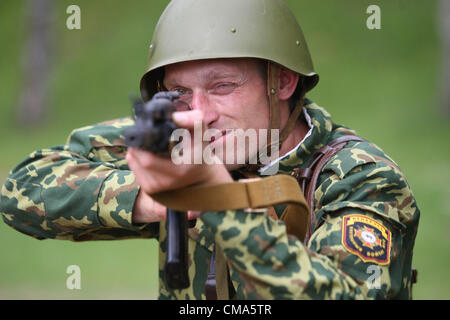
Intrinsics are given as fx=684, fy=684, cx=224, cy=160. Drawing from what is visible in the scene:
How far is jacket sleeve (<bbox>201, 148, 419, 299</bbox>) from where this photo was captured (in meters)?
2.30

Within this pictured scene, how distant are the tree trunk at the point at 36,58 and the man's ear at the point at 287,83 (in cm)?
799

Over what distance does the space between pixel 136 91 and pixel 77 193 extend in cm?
717

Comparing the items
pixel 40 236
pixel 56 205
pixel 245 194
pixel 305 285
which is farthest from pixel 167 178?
pixel 40 236

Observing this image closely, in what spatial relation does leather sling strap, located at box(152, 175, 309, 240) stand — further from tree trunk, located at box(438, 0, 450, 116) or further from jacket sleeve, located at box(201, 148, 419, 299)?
tree trunk, located at box(438, 0, 450, 116)

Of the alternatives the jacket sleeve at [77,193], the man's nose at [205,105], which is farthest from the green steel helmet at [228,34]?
the jacket sleeve at [77,193]

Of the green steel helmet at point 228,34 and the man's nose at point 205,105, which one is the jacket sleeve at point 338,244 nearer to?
the man's nose at point 205,105

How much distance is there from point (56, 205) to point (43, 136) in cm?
740

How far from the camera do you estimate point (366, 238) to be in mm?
2688

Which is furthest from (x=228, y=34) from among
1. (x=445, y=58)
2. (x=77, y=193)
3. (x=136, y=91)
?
(x=136, y=91)

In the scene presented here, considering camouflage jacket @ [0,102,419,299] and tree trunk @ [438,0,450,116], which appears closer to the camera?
camouflage jacket @ [0,102,419,299]

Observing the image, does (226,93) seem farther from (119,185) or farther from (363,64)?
(363,64)

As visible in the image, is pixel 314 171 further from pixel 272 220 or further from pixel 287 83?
pixel 272 220

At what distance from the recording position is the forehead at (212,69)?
3.16 m

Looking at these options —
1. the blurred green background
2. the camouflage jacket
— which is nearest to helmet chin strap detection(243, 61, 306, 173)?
the camouflage jacket
